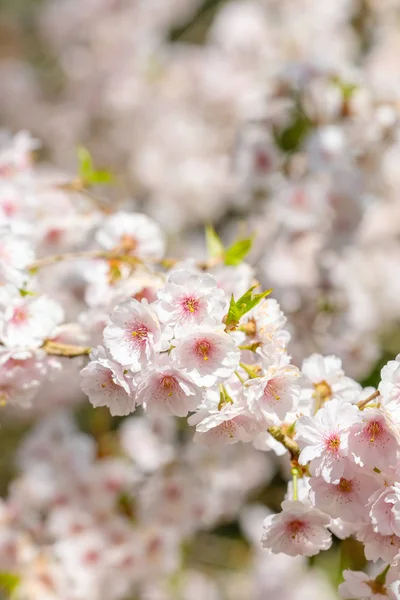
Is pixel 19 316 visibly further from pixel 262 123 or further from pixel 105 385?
pixel 262 123

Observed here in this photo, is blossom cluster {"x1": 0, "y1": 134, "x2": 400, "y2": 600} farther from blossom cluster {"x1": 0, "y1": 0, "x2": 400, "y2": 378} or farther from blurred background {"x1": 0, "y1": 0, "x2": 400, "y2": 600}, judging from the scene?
blossom cluster {"x1": 0, "y1": 0, "x2": 400, "y2": 378}

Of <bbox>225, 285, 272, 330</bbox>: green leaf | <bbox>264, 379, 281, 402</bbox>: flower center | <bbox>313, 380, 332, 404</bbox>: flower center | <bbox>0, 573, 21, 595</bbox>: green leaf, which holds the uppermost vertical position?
<bbox>225, 285, 272, 330</bbox>: green leaf

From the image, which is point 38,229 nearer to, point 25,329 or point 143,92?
point 25,329

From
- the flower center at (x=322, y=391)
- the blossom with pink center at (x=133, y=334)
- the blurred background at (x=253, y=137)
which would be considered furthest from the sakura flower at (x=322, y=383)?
the blurred background at (x=253, y=137)

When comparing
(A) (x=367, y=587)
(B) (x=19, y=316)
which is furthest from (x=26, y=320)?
(A) (x=367, y=587)

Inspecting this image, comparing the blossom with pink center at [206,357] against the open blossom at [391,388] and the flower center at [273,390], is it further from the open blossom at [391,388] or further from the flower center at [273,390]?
the open blossom at [391,388]

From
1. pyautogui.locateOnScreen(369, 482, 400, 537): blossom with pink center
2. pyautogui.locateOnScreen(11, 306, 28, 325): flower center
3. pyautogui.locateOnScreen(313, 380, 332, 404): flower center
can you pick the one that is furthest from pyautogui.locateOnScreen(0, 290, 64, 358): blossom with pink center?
pyautogui.locateOnScreen(369, 482, 400, 537): blossom with pink center

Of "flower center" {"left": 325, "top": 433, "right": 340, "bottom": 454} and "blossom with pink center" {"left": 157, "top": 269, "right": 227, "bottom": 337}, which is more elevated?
"blossom with pink center" {"left": 157, "top": 269, "right": 227, "bottom": 337}
